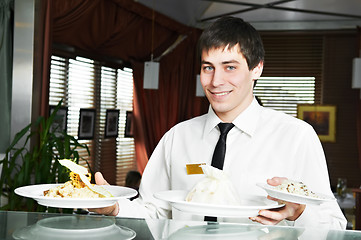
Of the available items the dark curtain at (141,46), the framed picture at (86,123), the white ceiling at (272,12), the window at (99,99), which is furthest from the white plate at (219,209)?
the white ceiling at (272,12)

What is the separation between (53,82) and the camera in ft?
17.4

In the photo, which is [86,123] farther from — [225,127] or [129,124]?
[225,127]

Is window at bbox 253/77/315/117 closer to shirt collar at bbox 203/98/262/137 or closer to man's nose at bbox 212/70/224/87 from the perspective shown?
shirt collar at bbox 203/98/262/137

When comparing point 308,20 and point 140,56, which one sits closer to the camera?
point 140,56

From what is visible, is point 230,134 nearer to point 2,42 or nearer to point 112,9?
point 2,42

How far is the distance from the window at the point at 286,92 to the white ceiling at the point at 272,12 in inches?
33.4

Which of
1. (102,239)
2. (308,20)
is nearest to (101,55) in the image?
(308,20)

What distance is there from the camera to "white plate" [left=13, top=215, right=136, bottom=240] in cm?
115

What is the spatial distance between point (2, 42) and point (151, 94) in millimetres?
2902

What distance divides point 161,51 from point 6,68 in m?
3.05

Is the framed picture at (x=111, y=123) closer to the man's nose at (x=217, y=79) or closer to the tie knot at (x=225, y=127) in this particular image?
the tie knot at (x=225, y=127)

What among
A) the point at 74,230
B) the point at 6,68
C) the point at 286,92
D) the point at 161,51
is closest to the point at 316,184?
the point at 74,230

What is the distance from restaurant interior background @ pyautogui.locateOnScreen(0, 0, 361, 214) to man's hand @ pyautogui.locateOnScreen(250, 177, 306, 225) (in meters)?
3.56

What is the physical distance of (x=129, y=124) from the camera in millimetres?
7070
